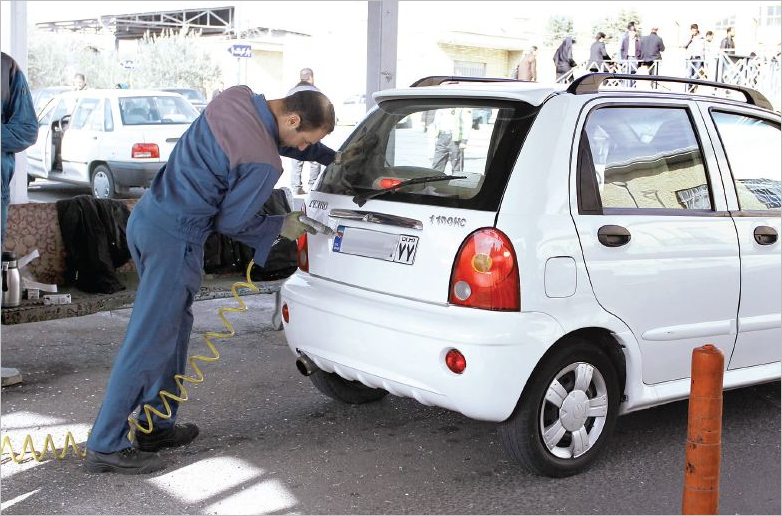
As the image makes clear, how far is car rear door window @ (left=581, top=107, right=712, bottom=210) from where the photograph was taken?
14.0ft

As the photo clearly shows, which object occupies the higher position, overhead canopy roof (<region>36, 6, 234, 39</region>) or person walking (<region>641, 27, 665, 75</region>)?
overhead canopy roof (<region>36, 6, 234, 39</region>)

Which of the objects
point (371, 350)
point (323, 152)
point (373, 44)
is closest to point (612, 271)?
point (371, 350)

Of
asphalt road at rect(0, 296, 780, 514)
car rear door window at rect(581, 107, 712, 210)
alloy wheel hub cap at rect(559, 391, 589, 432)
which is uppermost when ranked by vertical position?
car rear door window at rect(581, 107, 712, 210)

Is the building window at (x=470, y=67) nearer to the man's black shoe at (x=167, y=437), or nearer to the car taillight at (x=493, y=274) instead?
the man's black shoe at (x=167, y=437)

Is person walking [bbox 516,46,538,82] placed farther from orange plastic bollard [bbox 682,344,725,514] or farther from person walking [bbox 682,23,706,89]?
orange plastic bollard [bbox 682,344,725,514]

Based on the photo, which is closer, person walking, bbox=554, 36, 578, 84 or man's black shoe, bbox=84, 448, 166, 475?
man's black shoe, bbox=84, 448, 166, 475

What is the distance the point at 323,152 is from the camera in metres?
4.85

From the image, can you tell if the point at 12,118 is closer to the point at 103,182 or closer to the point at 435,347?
the point at 435,347

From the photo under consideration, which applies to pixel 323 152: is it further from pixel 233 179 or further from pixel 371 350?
pixel 371 350

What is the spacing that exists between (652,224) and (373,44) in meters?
4.29

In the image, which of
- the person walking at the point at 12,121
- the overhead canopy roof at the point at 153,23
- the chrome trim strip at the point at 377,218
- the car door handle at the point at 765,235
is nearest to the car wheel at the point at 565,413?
the chrome trim strip at the point at 377,218

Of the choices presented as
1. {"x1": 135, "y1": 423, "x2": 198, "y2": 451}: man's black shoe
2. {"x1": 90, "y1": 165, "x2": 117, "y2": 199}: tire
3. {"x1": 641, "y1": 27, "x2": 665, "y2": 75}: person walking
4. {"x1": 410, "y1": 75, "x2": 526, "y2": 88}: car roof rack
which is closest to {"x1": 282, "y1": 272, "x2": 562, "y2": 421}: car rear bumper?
{"x1": 135, "y1": 423, "x2": 198, "y2": 451}: man's black shoe

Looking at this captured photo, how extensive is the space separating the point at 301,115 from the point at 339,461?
64.9 inches

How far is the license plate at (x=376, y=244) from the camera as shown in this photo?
4.12 metres
